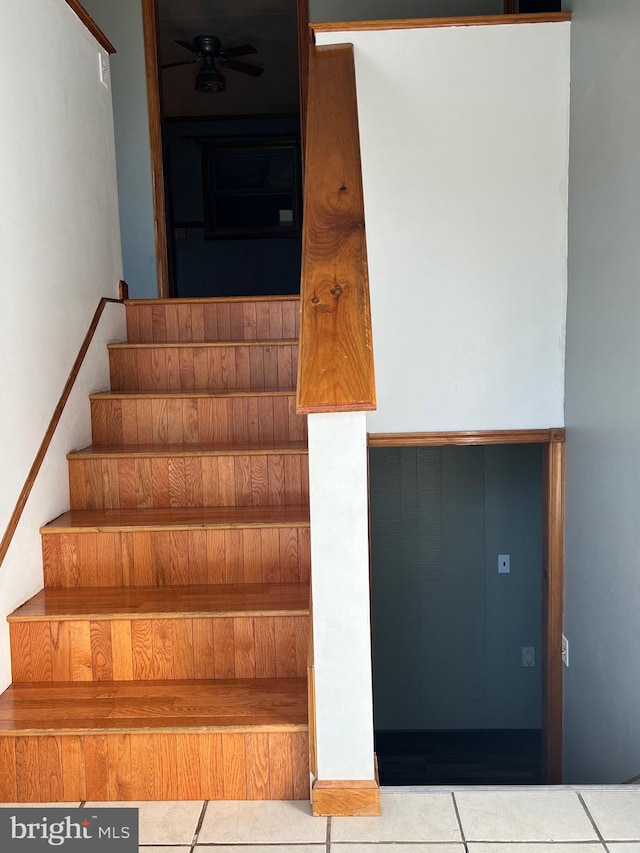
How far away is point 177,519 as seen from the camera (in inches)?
96.0

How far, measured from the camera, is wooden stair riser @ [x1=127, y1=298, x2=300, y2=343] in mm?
3477

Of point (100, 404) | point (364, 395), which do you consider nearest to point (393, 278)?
point (100, 404)

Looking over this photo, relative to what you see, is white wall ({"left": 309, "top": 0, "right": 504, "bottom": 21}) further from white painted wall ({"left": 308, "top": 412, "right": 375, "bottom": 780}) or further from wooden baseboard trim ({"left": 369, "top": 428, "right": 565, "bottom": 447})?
white painted wall ({"left": 308, "top": 412, "right": 375, "bottom": 780})

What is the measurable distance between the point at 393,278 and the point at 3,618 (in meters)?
1.89

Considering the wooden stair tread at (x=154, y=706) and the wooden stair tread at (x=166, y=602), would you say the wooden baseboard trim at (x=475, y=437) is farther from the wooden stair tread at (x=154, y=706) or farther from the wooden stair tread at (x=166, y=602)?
the wooden stair tread at (x=154, y=706)

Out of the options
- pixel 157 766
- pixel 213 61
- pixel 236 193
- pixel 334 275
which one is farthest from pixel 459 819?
pixel 236 193

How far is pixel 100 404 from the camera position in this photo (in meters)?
2.95

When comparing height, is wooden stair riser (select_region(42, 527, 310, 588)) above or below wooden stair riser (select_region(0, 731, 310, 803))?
above

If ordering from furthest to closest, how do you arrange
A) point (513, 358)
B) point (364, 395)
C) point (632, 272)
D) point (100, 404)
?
point (513, 358) < point (100, 404) < point (632, 272) < point (364, 395)

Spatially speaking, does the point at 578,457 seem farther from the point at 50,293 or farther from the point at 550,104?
the point at 50,293

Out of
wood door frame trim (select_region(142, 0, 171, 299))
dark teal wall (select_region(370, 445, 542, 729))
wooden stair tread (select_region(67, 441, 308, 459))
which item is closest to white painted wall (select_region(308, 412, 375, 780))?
wooden stair tread (select_region(67, 441, 308, 459))

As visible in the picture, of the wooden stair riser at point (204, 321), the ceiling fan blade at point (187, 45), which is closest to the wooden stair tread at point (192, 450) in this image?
the wooden stair riser at point (204, 321)

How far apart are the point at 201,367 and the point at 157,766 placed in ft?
5.63

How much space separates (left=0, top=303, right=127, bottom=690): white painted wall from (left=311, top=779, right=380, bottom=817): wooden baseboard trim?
0.93m
